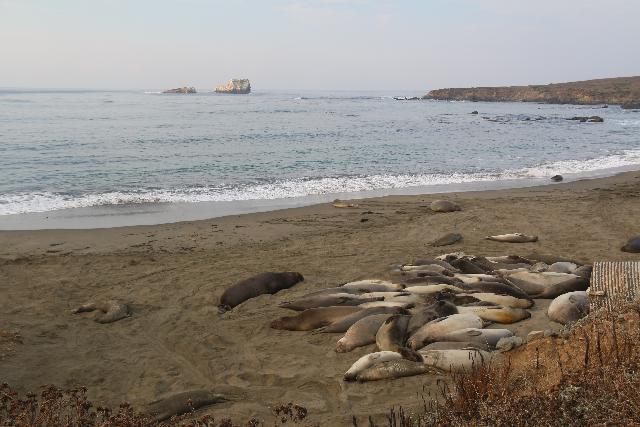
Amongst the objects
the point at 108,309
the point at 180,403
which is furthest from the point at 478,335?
the point at 108,309

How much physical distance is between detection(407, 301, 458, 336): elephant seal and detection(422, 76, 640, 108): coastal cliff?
84.8 m

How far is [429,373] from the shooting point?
536 centimetres

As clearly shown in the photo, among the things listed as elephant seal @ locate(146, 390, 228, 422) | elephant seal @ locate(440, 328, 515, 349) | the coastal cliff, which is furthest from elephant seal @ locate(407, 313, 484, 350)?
the coastal cliff

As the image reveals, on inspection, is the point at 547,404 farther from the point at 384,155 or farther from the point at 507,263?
the point at 384,155

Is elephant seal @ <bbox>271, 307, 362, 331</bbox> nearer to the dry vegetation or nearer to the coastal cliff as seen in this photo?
the dry vegetation

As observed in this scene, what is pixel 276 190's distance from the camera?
17.4 metres

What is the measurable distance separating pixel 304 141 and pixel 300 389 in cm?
2657

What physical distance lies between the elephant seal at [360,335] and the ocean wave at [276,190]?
33.6 feet

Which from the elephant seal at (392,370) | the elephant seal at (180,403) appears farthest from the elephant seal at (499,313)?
the elephant seal at (180,403)

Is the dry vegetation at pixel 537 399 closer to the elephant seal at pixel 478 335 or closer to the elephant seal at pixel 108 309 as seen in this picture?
the elephant seal at pixel 478 335

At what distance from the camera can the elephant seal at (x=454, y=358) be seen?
5.20 meters

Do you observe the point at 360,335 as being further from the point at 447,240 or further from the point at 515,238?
the point at 515,238

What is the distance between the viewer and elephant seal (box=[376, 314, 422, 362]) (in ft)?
19.1

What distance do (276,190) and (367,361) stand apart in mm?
12311
